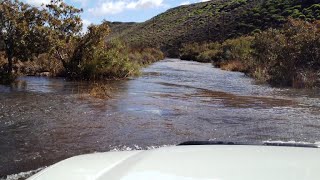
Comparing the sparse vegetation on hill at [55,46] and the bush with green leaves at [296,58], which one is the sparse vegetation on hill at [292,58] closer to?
the bush with green leaves at [296,58]

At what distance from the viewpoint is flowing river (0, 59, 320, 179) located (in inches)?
309

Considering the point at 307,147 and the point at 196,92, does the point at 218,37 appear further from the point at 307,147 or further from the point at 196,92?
the point at 307,147

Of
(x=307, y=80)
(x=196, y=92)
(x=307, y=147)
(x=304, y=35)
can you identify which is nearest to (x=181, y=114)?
(x=196, y=92)

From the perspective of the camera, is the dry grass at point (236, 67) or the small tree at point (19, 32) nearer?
the small tree at point (19, 32)

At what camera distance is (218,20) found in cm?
7669

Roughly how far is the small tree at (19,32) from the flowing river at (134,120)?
2619 mm

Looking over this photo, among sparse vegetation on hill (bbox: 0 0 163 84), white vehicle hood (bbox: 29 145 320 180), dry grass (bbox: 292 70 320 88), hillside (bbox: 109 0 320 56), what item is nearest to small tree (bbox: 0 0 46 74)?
sparse vegetation on hill (bbox: 0 0 163 84)

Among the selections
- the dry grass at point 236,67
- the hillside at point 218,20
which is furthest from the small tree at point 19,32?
the hillside at point 218,20

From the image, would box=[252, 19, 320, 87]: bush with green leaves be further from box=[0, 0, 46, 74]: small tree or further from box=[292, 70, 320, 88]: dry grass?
box=[0, 0, 46, 74]: small tree

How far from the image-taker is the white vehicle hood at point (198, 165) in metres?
1.99

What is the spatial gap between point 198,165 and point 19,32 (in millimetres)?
17399

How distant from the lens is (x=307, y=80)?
19.9 metres

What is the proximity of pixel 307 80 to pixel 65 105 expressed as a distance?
11057mm

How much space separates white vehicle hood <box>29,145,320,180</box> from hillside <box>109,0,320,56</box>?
53.5 metres
